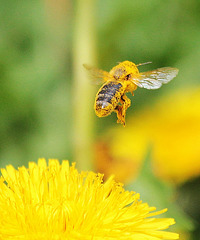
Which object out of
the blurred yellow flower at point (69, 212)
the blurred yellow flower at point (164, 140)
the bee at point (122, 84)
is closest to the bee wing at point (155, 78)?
the bee at point (122, 84)

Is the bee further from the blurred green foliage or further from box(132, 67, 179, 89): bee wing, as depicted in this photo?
the blurred green foliage

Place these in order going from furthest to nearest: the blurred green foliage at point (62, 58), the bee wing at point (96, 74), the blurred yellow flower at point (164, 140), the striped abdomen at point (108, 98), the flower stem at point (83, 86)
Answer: the blurred green foliage at point (62, 58)
the flower stem at point (83, 86)
the blurred yellow flower at point (164, 140)
the bee wing at point (96, 74)
the striped abdomen at point (108, 98)

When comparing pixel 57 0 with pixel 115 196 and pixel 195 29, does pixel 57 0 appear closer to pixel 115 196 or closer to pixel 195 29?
pixel 195 29

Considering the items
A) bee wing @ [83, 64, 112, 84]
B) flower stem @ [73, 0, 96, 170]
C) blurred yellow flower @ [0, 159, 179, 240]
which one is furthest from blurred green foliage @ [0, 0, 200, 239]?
bee wing @ [83, 64, 112, 84]

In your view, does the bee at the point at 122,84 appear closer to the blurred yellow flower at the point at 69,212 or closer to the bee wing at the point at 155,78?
the bee wing at the point at 155,78

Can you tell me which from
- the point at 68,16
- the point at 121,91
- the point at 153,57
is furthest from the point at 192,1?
the point at 121,91
